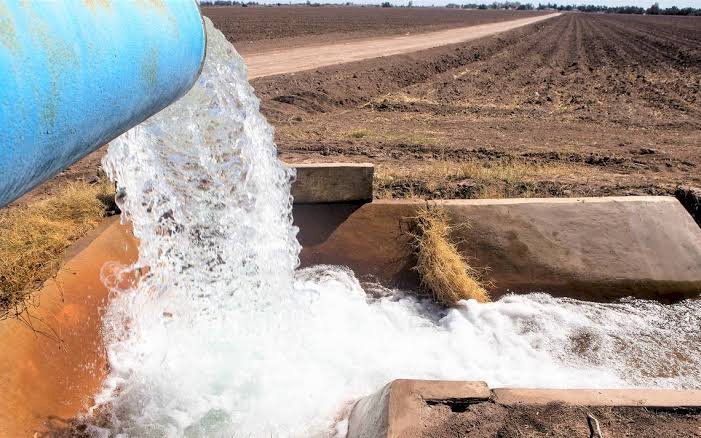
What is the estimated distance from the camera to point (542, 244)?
20.9ft

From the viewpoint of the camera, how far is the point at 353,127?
11.4 meters

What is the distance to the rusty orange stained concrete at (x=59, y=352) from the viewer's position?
145 inches

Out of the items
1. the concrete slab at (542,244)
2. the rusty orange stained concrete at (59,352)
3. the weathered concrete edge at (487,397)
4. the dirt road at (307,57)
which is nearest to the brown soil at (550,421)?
the weathered concrete edge at (487,397)

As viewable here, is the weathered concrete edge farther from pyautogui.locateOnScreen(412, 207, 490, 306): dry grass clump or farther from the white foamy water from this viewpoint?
pyautogui.locateOnScreen(412, 207, 490, 306): dry grass clump

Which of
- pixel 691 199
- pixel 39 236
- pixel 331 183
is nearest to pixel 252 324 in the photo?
pixel 331 183

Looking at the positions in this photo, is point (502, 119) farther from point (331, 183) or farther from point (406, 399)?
point (406, 399)

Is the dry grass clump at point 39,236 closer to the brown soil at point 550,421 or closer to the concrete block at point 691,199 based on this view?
the brown soil at point 550,421

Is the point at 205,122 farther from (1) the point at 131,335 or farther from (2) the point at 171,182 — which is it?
(1) the point at 131,335

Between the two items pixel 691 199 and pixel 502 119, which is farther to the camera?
pixel 502 119

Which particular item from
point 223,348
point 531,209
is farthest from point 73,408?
point 531,209

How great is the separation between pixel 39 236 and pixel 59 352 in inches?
50.8

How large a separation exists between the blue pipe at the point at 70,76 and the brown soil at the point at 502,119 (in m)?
5.19

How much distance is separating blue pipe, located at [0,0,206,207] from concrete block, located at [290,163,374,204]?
3795mm

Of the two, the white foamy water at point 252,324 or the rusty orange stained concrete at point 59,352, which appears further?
the white foamy water at point 252,324
